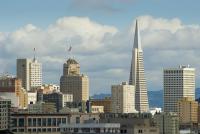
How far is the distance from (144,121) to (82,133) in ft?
64.6

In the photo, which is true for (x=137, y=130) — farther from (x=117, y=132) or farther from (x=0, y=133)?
(x=0, y=133)

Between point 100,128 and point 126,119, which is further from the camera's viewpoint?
point 126,119

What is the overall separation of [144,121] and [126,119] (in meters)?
3.38

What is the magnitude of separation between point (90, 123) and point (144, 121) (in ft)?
51.1

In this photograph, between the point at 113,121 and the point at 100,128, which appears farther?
the point at 113,121

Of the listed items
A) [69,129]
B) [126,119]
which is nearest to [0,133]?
[69,129]

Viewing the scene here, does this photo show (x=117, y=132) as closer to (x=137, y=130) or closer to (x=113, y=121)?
(x=137, y=130)

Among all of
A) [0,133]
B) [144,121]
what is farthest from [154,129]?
[0,133]

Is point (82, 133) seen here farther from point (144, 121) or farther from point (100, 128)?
point (144, 121)

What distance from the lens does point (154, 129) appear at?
17738 cm

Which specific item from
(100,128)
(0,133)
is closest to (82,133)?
(100,128)

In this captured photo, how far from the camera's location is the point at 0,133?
174m

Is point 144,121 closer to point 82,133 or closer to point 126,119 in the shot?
point 126,119

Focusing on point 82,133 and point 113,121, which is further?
point 113,121
